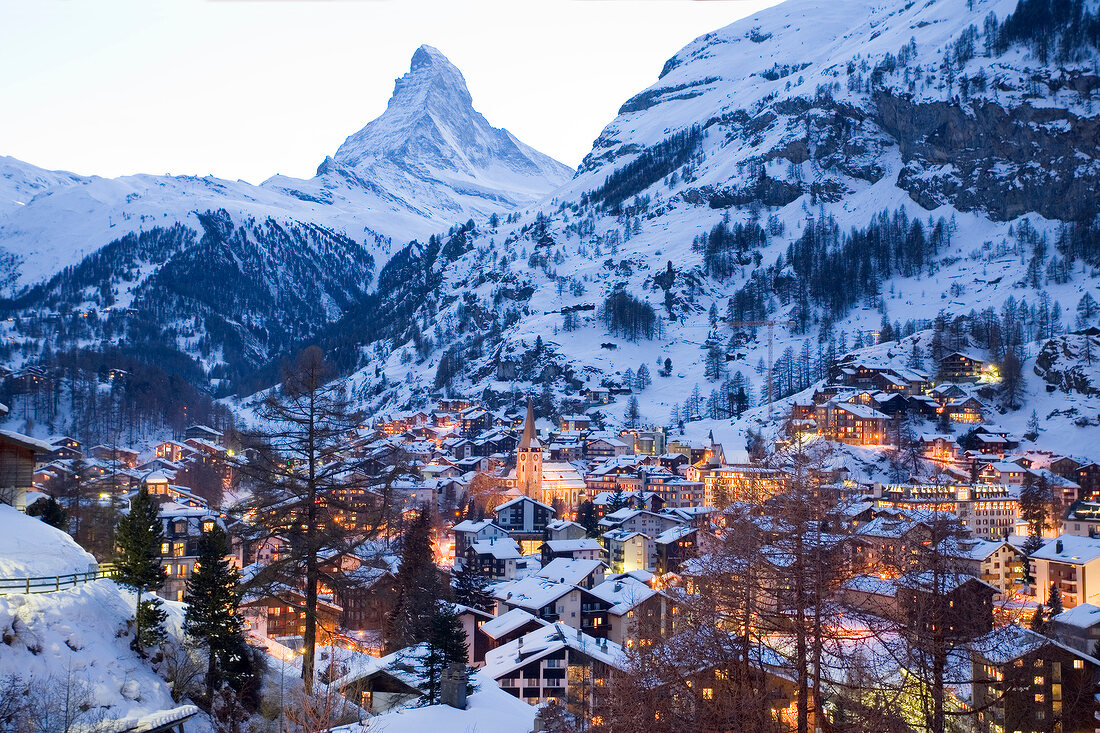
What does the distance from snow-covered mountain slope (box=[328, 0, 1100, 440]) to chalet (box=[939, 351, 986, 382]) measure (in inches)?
642

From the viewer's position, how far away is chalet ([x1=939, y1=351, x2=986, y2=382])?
103 meters

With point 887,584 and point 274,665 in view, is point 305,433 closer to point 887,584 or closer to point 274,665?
point 274,665

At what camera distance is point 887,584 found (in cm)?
1494

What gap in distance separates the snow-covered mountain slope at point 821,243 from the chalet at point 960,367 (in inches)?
642

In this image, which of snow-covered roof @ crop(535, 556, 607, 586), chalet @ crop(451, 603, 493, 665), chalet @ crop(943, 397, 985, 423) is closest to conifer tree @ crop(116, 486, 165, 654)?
chalet @ crop(451, 603, 493, 665)

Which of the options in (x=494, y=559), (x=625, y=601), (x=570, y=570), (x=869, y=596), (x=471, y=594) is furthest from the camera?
(x=494, y=559)

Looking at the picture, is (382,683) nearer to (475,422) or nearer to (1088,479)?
(1088,479)

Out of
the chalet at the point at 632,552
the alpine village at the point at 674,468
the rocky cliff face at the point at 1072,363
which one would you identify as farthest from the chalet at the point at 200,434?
the rocky cliff face at the point at 1072,363

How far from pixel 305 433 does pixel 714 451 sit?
77937 mm

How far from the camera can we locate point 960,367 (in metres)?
104

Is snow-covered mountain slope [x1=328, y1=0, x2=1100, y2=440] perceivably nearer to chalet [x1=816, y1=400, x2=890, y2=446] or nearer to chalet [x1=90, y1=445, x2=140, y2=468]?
chalet [x1=816, y1=400, x2=890, y2=446]

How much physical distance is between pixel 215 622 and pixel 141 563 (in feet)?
6.23

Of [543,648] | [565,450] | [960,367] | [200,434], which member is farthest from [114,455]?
[960,367]

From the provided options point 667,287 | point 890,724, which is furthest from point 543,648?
point 667,287
